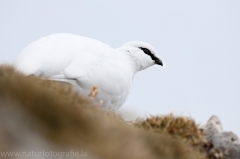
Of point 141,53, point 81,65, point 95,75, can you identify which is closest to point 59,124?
point 81,65

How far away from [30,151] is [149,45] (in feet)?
34.1

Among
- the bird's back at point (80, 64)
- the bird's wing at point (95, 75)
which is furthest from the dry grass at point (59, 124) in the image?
the bird's wing at point (95, 75)

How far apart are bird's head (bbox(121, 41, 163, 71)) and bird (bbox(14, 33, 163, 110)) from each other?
33.9 inches

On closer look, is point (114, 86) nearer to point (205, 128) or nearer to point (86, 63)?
point (86, 63)

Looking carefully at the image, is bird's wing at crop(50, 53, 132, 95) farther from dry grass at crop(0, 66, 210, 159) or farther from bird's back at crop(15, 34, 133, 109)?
dry grass at crop(0, 66, 210, 159)

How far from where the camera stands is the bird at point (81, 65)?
10.3m

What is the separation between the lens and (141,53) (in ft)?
46.9

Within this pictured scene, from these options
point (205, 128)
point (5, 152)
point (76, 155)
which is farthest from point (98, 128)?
point (205, 128)

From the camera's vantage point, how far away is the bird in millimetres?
10281

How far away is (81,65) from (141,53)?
3732 mm

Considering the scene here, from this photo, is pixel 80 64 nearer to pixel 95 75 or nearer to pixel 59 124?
pixel 95 75

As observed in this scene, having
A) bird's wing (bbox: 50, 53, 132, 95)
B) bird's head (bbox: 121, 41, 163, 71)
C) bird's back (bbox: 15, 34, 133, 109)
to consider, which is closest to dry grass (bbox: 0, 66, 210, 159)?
bird's back (bbox: 15, 34, 133, 109)

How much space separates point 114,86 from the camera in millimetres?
11695

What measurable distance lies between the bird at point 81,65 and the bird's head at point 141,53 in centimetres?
86
